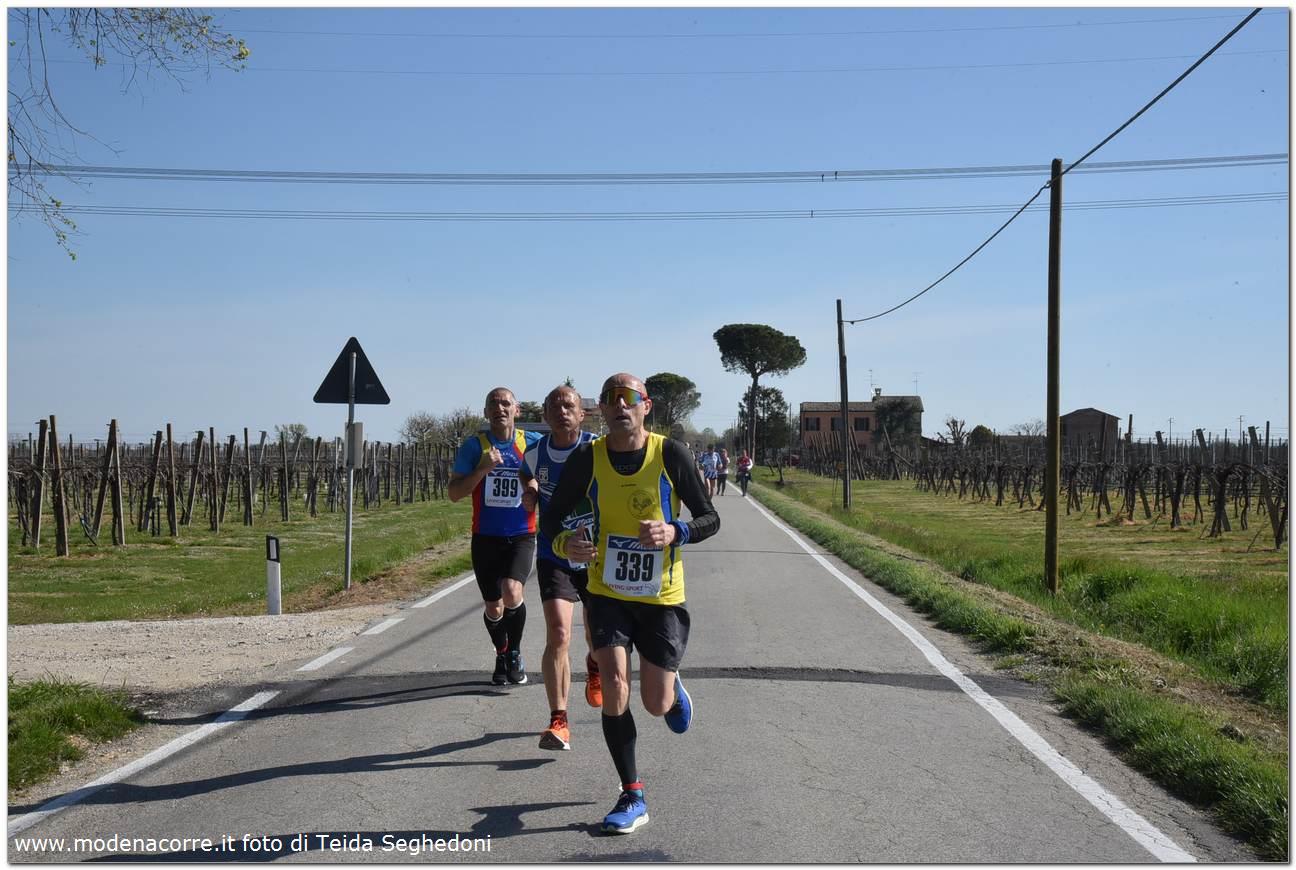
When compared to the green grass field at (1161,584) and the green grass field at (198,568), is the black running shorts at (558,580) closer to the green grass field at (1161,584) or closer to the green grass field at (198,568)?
the green grass field at (1161,584)

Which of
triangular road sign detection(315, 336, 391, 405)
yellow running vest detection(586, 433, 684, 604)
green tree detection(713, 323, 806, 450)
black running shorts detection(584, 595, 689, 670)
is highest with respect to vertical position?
green tree detection(713, 323, 806, 450)

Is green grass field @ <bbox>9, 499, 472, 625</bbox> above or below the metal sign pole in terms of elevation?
below

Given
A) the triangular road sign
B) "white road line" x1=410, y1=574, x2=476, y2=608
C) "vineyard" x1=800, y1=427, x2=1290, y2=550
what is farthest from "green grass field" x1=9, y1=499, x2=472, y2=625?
"vineyard" x1=800, y1=427, x2=1290, y2=550

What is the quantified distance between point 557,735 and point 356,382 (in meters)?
8.79

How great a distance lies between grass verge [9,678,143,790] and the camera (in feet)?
18.9

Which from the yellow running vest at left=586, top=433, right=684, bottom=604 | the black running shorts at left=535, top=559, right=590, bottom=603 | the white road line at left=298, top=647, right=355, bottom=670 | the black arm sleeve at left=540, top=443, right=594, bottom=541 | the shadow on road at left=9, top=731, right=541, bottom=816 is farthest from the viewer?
the white road line at left=298, top=647, right=355, bottom=670

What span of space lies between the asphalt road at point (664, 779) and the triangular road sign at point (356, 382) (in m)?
5.62

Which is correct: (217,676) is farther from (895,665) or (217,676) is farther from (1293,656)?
(1293,656)

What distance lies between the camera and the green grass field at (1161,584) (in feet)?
33.2

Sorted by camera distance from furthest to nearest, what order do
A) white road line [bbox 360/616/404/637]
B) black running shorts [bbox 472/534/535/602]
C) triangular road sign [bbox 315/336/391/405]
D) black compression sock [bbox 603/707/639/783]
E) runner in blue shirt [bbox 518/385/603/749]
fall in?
triangular road sign [bbox 315/336/391/405] → white road line [bbox 360/616/404/637] → black running shorts [bbox 472/534/535/602] → runner in blue shirt [bbox 518/385/603/749] → black compression sock [bbox 603/707/639/783]

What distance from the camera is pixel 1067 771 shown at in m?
5.89

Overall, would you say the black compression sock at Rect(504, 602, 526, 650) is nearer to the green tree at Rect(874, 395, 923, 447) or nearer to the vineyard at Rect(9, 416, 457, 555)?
the vineyard at Rect(9, 416, 457, 555)

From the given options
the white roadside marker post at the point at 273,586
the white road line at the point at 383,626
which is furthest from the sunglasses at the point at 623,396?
the white roadside marker post at the point at 273,586

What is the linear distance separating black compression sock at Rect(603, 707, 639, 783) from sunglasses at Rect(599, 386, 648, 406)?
4.13ft
